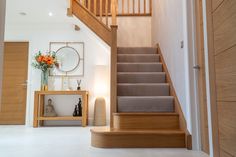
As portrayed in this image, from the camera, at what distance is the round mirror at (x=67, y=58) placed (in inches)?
212

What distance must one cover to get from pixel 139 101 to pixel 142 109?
126 mm

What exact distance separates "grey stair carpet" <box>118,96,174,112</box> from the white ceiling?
2.39 meters

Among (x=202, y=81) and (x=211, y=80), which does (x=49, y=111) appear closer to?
(x=202, y=81)

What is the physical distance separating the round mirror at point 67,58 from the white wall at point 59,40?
23cm

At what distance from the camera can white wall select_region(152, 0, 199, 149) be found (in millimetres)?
2492

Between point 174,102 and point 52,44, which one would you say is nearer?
point 174,102

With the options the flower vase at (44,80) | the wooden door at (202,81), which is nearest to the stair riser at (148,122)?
the wooden door at (202,81)

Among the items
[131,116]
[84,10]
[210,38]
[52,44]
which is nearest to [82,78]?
[52,44]

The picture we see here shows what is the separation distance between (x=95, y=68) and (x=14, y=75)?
6.63 ft

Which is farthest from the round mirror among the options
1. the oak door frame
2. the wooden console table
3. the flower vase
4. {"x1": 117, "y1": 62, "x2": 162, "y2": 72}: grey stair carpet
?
the oak door frame

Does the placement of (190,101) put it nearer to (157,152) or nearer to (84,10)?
(157,152)

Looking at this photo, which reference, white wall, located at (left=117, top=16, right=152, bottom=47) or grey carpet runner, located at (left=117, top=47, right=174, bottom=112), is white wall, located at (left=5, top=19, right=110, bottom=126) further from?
grey carpet runner, located at (left=117, top=47, right=174, bottom=112)

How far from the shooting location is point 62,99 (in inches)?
206

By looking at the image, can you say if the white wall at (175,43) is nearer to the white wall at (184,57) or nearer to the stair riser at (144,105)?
the white wall at (184,57)
